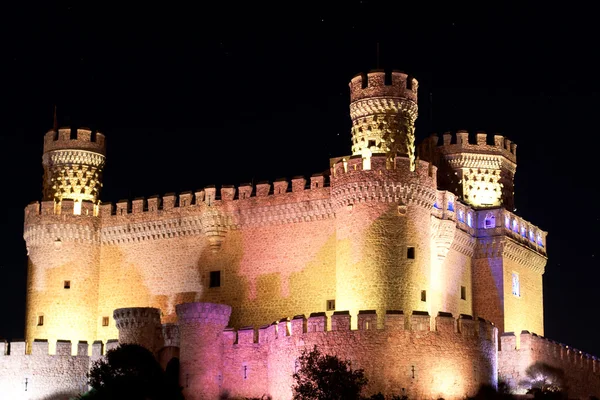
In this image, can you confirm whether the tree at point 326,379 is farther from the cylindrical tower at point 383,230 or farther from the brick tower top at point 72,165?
the brick tower top at point 72,165

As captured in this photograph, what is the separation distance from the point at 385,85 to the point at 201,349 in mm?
13308

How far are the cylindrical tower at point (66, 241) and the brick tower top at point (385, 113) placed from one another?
13.2 metres

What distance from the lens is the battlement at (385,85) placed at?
52156mm

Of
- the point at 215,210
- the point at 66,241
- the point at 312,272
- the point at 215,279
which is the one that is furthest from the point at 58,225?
the point at 312,272

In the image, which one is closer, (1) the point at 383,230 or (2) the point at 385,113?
(1) the point at 383,230

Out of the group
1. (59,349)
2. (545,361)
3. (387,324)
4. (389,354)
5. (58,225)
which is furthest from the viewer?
(58,225)

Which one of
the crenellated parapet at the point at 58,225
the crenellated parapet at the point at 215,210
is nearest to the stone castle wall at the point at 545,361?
the crenellated parapet at the point at 215,210

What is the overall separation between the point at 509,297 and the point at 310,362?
16024 mm

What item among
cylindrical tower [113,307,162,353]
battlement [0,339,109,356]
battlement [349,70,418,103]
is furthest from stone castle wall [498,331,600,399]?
battlement [0,339,109,356]

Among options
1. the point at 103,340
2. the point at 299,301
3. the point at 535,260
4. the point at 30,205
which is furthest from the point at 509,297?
the point at 30,205

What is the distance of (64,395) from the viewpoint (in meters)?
50.6

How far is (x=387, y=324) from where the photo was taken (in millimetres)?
43906

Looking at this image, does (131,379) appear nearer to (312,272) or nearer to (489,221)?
(312,272)

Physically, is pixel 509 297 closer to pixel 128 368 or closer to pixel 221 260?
pixel 221 260
